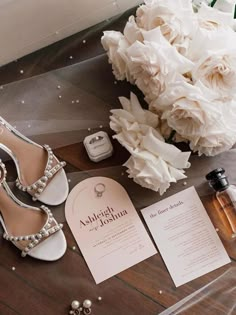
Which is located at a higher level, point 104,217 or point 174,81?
point 174,81

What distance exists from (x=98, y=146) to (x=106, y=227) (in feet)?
0.53

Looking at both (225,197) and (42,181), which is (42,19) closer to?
(42,181)

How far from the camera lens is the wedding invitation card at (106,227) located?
3.13 feet

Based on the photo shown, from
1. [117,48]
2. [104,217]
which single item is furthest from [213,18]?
[104,217]

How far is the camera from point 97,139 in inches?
39.1

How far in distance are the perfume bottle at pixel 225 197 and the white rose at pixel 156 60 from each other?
0.69ft

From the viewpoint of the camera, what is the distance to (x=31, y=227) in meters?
0.94

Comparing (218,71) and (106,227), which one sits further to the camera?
(106,227)

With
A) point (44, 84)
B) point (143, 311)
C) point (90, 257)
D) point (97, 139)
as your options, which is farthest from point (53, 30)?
point (143, 311)

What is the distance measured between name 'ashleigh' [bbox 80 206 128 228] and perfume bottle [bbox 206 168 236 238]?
0.60 feet

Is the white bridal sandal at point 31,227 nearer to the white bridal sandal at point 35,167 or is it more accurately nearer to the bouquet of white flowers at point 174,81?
the white bridal sandal at point 35,167

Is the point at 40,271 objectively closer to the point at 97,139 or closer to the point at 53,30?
the point at 97,139

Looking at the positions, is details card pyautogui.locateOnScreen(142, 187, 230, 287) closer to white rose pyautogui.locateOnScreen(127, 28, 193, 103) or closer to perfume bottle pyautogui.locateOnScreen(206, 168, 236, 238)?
perfume bottle pyautogui.locateOnScreen(206, 168, 236, 238)

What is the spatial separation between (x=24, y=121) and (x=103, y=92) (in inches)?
6.9
